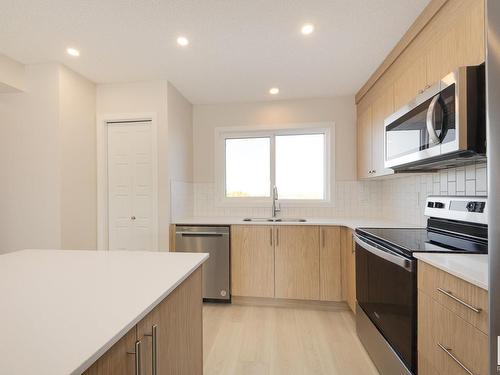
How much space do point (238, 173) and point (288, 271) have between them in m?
1.48

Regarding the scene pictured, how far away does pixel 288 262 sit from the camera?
2727mm

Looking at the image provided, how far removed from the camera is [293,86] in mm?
2941

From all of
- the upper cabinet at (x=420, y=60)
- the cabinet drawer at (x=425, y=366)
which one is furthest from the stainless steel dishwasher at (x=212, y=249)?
the cabinet drawer at (x=425, y=366)

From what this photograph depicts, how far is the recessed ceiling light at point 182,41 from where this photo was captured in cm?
→ 204

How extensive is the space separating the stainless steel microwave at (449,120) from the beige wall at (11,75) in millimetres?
3291

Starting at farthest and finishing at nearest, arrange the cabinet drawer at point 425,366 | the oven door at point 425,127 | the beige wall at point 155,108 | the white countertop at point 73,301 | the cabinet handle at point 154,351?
the beige wall at point 155,108
the oven door at point 425,127
the cabinet drawer at point 425,366
the cabinet handle at point 154,351
the white countertop at point 73,301

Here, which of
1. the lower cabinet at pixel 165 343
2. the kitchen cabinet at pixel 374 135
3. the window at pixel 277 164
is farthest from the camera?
the window at pixel 277 164

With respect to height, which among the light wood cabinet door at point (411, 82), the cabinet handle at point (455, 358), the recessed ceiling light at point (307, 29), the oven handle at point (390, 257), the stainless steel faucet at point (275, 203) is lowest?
the cabinet handle at point (455, 358)

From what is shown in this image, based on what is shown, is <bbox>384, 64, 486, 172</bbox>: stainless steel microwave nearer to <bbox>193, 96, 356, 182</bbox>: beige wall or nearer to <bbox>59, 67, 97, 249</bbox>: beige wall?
<bbox>193, 96, 356, 182</bbox>: beige wall

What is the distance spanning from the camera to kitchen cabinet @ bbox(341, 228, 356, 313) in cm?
241

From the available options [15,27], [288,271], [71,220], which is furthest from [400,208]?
[15,27]

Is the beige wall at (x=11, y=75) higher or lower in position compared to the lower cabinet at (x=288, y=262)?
higher

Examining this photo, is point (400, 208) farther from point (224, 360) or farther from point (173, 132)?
point (173, 132)

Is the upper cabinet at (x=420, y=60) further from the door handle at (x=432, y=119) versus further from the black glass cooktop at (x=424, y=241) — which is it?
the black glass cooktop at (x=424, y=241)
